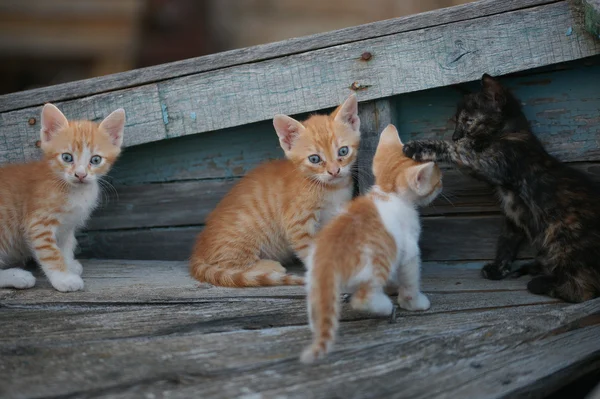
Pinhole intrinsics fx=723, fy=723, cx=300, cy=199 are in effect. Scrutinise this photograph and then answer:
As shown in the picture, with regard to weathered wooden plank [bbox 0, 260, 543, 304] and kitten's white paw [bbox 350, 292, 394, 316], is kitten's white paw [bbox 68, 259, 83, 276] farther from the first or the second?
kitten's white paw [bbox 350, 292, 394, 316]

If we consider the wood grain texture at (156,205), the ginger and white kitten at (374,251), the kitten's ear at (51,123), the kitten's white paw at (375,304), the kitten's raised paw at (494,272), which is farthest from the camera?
the wood grain texture at (156,205)

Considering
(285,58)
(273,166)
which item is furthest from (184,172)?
(285,58)

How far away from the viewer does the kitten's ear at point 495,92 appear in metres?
3.28

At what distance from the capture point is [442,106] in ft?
11.6

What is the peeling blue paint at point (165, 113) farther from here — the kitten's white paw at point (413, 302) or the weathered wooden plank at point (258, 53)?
the kitten's white paw at point (413, 302)

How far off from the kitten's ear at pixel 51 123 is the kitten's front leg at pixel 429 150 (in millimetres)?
1555

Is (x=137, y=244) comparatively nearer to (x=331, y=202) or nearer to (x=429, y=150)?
(x=331, y=202)

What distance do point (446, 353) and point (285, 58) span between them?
5.60ft

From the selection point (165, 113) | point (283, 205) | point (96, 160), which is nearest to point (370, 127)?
point (283, 205)

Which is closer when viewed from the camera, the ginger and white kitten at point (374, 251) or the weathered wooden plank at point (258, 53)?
the ginger and white kitten at point (374, 251)

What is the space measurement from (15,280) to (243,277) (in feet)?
3.29

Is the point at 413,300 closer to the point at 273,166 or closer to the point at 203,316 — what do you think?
the point at 203,316

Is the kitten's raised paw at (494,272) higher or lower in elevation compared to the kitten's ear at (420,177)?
lower

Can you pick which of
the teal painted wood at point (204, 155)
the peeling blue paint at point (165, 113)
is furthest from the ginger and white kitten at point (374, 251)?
the peeling blue paint at point (165, 113)
